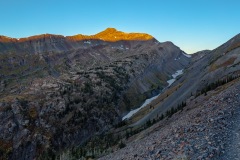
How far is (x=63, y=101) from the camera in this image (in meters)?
170

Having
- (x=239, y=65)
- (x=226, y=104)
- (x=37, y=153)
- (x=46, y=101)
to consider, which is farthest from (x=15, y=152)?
(x=226, y=104)

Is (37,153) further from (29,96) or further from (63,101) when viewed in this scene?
(29,96)

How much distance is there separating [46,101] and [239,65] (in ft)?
364

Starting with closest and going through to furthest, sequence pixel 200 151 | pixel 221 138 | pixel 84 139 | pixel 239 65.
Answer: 1. pixel 200 151
2. pixel 221 138
3. pixel 239 65
4. pixel 84 139

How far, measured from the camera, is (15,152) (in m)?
131

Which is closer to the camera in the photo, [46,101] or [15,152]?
[15,152]

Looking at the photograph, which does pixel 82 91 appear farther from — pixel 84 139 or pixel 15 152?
pixel 15 152

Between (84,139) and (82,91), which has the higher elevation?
(82,91)

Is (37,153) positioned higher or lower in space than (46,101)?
lower

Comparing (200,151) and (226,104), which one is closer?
(200,151)

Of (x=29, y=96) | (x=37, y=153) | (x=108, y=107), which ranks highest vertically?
(x=29, y=96)

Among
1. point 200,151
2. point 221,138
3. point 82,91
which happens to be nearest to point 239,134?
point 221,138

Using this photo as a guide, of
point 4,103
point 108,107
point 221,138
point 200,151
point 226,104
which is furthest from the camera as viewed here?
point 108,107

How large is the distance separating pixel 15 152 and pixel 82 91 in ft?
209
